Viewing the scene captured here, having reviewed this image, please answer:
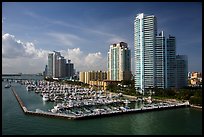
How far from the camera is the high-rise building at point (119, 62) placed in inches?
551

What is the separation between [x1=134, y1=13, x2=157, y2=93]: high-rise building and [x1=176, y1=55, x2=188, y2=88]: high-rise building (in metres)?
1.26

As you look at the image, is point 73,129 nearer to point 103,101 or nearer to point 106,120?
point 106,120

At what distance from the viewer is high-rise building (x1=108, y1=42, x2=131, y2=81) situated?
1401cm

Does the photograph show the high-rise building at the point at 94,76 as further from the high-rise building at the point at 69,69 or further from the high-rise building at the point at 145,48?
the high-rise building at the point at 69,69

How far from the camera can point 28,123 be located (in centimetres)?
447

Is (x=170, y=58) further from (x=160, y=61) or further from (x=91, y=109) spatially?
(x=91, y=109)

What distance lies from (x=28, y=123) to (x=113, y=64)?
10305 mm

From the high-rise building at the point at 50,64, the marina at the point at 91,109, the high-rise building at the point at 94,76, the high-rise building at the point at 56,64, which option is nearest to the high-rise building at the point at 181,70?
the marina at the point at 91,109

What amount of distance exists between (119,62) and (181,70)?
156 inches

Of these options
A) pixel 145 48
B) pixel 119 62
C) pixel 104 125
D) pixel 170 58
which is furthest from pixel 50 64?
pixel 104 125

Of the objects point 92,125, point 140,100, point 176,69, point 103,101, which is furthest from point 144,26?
point 92,125

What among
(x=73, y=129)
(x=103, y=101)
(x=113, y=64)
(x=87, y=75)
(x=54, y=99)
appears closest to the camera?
(x=73, y=129)

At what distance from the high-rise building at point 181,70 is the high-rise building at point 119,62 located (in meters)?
3.55

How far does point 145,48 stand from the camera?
1053 cm
